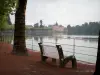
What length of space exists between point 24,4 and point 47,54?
448 cm

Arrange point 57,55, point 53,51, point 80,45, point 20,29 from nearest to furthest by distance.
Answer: point 57,55, point 53,51, point 20,29, point 80,45

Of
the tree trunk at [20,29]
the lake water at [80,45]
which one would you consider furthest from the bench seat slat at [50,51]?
the tree trunk at [20,29]

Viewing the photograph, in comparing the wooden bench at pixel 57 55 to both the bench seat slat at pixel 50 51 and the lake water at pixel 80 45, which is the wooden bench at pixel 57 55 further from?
the lake water at pixel 80 45

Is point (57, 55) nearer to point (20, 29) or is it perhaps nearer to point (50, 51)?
point (50, 51)

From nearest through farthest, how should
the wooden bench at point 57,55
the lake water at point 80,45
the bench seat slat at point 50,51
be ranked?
the wooden bench at point 57,55 < the bench seat slat at point 50,51 < the lake water at point 80,45

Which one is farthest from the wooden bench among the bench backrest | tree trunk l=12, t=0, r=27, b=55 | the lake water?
tree trunk l=12, t=0, r=27, b=55

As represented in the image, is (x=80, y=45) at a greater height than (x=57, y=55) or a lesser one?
lesser

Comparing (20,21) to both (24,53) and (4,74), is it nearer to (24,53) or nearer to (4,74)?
(24,53)

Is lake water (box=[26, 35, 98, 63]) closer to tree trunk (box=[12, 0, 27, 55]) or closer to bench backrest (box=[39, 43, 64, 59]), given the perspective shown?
bench backrest (box=[39, 43, 64, 59])

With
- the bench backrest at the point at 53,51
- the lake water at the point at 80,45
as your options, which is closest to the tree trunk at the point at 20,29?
the lake water at the point at 80,45

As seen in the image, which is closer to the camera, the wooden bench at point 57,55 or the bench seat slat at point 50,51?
the wooden bench at point 57,55

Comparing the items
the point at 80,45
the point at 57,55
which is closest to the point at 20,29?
the point at 57,55

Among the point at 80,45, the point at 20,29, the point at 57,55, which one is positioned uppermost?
the point at 20,29

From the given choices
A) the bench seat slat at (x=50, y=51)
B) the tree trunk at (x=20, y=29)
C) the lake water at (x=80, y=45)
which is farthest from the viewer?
the tree trunk at (x=20, y=29)
